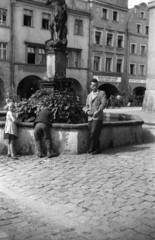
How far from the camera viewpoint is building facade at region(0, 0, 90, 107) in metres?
32.8

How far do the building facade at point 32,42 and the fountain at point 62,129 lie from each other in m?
→ 21.2

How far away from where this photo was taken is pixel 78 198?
5.36 meters

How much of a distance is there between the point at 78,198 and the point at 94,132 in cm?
331

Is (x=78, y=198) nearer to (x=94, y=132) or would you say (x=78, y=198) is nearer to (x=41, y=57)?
(x=94, y=132)

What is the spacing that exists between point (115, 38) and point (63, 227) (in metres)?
Answer: 39.7

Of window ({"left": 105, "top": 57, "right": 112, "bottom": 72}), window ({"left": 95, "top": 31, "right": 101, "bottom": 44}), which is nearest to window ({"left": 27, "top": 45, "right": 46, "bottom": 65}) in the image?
window ({"left": 95, "top": 31, "right": 101, "bottom": 44})

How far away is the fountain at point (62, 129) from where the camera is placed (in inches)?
338

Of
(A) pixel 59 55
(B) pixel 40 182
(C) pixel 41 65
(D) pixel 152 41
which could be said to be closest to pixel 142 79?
(C) pixel 41 65

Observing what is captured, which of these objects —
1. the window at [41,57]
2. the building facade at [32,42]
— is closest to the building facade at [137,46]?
the building facade at [32,42]

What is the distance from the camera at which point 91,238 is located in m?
3.95

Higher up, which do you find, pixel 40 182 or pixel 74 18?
pixel 74 18

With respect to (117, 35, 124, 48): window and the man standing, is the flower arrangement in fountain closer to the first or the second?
the man standing

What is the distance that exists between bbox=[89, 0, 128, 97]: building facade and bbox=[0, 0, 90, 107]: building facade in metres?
1.48

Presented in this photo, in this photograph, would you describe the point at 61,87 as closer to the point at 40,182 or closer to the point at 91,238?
the point at 40,182
